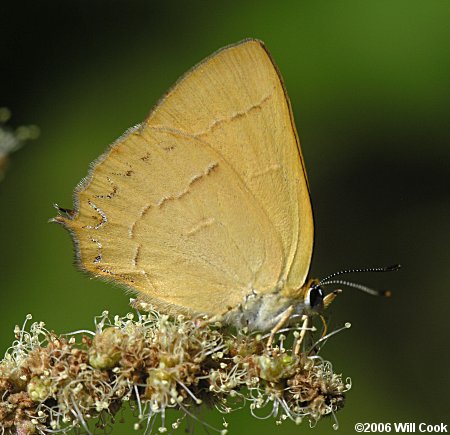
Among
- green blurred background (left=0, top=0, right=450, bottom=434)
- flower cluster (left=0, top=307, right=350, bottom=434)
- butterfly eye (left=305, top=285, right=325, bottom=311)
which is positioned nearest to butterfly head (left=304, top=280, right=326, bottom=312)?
butterfly eye (left=305, top=285, right=325, bottom=311)

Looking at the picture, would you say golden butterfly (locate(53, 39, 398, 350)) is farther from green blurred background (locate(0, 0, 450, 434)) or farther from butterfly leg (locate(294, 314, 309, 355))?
green blurred background (locate(0, 0, 450, 434))

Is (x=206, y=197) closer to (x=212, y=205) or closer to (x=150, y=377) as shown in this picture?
(x=212, y=205)

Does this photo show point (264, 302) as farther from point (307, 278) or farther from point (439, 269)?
point (439, 269)

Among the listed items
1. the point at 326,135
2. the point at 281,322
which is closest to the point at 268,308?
the point at 281,322

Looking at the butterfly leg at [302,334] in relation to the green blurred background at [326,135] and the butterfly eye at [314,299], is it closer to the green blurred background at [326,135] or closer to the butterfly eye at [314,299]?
the butterfly eye at [314,299]

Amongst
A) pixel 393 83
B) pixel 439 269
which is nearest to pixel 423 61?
pixel 393 83
